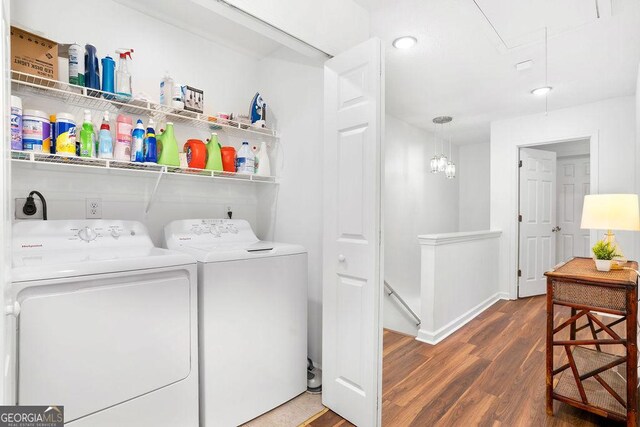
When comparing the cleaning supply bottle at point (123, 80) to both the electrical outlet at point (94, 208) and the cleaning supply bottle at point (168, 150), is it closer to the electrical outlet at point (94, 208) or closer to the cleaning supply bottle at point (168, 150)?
the cleaning supply bottle at point (168, 150)

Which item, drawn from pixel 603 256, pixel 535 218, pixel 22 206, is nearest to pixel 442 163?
pixel 535 218

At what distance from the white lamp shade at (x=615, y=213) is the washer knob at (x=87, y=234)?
3.06 meters

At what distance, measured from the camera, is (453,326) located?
3166 mm

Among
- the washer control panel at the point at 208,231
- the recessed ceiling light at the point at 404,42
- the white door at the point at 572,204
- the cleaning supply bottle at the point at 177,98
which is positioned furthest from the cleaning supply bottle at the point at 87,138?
the white door at the point at 572,204

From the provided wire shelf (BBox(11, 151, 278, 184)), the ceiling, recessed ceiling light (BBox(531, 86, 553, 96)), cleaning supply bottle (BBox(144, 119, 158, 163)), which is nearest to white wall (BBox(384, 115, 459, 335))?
the ceiling

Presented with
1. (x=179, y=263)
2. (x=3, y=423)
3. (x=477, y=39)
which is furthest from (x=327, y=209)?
(x=477, y=39)

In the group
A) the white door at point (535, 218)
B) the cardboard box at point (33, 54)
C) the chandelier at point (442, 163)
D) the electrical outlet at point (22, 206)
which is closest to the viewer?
the cardboard box at point (33, 54)

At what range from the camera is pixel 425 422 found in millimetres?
1786

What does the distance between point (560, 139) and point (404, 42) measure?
2759mm

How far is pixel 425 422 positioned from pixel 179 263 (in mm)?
1595

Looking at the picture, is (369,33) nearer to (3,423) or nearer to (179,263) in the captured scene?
(179,263)

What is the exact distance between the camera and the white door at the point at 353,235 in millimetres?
1666

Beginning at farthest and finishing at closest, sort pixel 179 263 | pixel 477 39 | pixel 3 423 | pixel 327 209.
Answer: pixel 477 39
pixel 327 209
pixel 179 263
pixel 3 423

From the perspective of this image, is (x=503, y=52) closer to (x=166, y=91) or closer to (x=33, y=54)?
(x=166, y=91)
